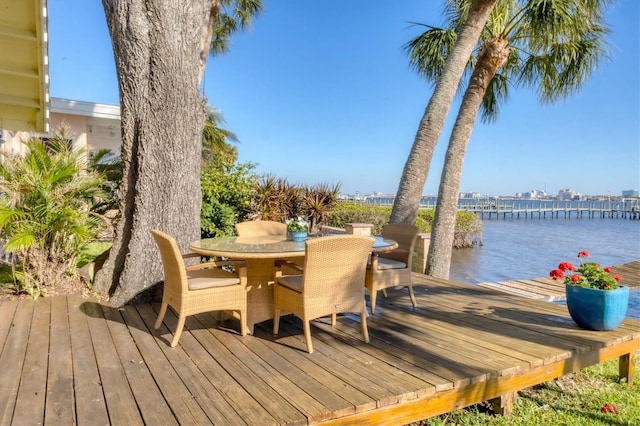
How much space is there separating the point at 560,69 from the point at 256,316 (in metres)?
7.98

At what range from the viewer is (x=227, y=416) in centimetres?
198

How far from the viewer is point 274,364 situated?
266 centimetres

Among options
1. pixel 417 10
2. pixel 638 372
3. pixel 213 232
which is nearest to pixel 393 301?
pixel 638 372

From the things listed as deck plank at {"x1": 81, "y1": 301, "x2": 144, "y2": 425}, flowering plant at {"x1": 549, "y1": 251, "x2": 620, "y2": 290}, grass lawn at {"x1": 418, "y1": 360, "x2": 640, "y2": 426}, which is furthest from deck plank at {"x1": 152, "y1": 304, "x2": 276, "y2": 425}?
flowering plant at {"x1": 549, "y1": 251, "x2": 620, "y2": 290}

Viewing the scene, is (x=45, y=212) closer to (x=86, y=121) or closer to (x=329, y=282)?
(x=329, y=282)

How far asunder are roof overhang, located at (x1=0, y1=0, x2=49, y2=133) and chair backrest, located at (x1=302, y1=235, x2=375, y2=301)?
179 inches

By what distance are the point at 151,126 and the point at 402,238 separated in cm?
305

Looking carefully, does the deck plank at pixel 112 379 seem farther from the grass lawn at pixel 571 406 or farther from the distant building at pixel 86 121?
the distant building at pixel 86 121

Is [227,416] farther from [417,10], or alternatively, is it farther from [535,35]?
[417,10]

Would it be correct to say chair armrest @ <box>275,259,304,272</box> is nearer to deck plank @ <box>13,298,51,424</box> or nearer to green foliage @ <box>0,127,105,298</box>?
deck plank @ <box>13,298,51,424</box>

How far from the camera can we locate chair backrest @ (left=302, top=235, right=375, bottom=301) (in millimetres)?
2799

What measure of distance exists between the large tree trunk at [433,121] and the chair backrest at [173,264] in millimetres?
4090

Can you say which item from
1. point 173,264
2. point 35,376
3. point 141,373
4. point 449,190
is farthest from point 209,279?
point 449,190

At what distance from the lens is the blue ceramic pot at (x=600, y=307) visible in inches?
130
